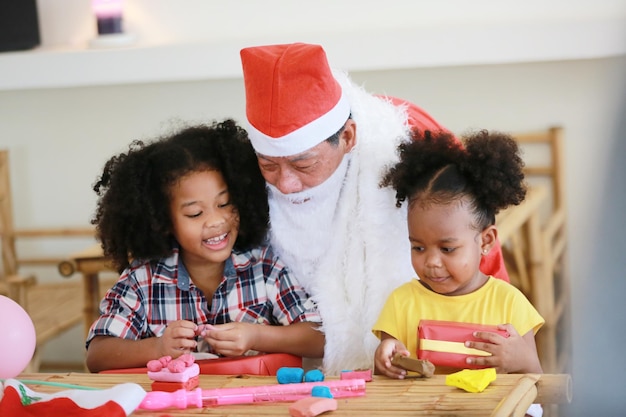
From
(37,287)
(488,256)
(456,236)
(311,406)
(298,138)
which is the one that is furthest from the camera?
(37,287)

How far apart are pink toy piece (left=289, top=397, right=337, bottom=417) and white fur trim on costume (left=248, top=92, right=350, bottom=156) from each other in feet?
1.89

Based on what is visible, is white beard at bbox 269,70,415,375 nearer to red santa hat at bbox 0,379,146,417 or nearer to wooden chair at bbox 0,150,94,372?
red santa hat at bbox 0,379,146,417

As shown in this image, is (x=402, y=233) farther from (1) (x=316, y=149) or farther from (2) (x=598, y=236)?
(2) (x=598, y=236)

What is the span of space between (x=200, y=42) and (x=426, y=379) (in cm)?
204

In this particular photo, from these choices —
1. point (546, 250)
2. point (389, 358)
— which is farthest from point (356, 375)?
point (546, 250)

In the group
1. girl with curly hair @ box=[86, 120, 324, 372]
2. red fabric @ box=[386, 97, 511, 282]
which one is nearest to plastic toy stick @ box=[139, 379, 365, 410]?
girl with curly hair @ box=[86, 120, 324, 372]

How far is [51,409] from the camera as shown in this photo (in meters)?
1.16

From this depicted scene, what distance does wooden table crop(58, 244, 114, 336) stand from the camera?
2.51 metres

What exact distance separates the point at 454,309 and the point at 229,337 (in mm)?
379

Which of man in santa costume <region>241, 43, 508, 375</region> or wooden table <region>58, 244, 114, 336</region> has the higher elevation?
man in santa costume <region>241, 43, 508, 375</region>

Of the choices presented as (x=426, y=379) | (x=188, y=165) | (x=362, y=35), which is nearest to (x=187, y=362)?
(x=426, y=379)

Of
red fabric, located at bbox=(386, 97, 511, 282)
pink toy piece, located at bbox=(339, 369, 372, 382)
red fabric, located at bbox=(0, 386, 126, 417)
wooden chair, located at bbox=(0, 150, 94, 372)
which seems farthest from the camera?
wooden chair, located at bbox=(0, 150, 94, 372)

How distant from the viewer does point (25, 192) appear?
340 cm

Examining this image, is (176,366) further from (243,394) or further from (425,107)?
(425,107)
